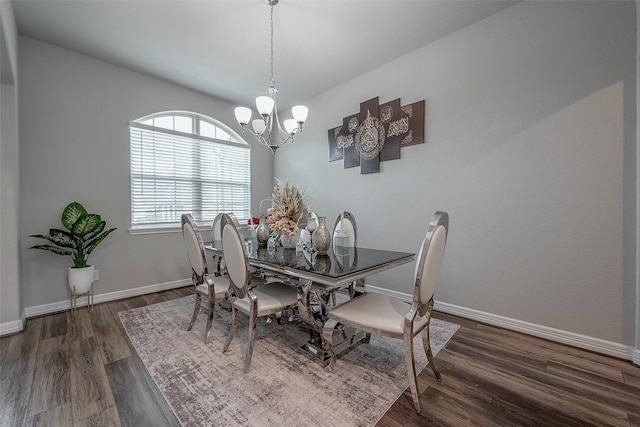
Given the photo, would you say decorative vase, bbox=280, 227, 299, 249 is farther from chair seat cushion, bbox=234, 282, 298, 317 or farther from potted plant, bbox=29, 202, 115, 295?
potted plant, bbox=29, 202, 115, 295

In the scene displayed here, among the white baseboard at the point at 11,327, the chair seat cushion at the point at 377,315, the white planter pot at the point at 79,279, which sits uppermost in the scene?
the chair seat cushion at the point at 377,315

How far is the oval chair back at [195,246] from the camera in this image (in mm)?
2221

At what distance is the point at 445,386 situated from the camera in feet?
5.44

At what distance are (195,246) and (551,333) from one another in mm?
3148

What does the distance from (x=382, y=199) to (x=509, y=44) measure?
6.38 ft

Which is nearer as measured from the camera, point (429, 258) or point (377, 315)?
point (429, 258)

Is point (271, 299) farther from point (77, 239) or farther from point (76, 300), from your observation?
point (76, 300)

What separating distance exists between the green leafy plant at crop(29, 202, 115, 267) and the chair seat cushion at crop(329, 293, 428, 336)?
2.77 metres

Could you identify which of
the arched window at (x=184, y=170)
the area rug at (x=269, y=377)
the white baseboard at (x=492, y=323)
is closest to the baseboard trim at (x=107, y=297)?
the white baseboard at (x=492, y=323)

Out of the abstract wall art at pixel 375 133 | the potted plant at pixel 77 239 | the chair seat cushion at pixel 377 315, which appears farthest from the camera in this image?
the abstract wall art at pixel 375 133

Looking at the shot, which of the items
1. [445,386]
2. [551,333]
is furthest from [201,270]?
[551,333]

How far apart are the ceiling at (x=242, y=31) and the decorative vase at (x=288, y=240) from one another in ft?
6.72

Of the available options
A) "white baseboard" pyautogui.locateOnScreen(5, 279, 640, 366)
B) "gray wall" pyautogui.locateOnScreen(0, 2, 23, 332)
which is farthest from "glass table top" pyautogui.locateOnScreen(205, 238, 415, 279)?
"gray wall" pyautogui.locateOnScreen(0, 2, 23, 332)

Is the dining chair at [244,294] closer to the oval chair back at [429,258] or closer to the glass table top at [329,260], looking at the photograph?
the glass table top at [329,260]
